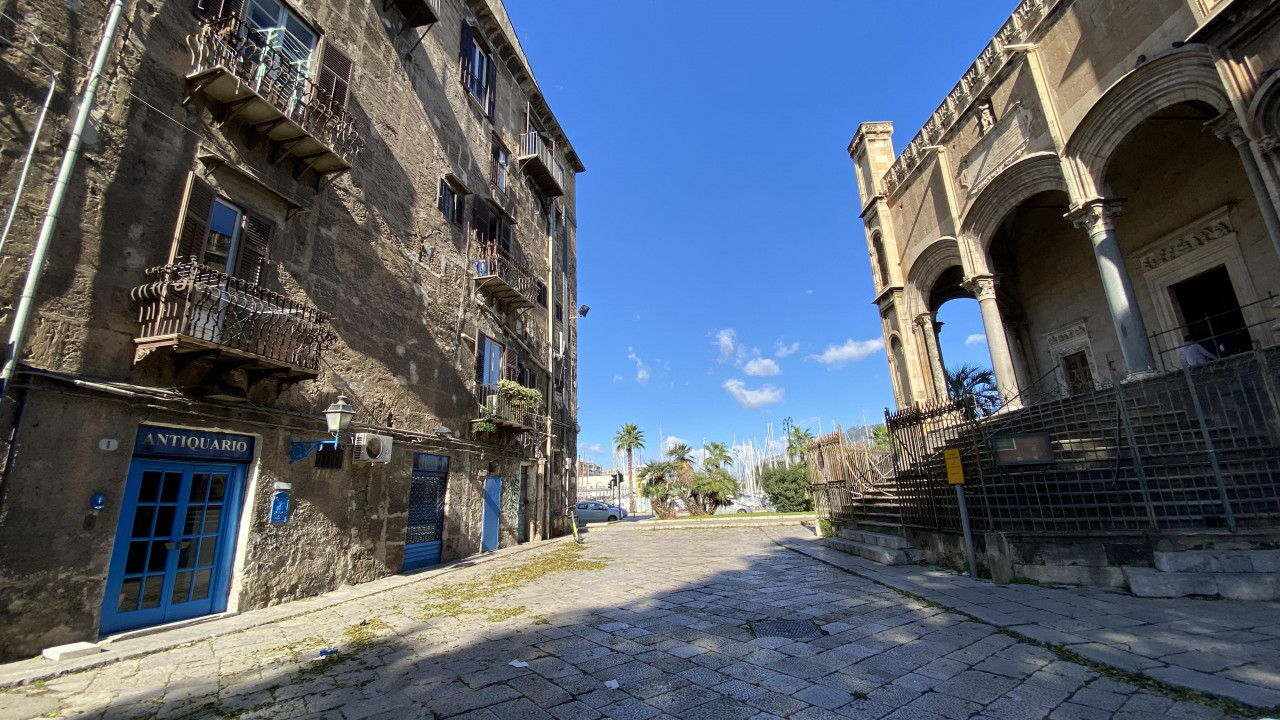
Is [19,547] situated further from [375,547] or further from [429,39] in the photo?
[429,39]

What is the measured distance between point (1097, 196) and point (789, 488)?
87.9ft

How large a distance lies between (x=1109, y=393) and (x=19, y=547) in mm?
14009

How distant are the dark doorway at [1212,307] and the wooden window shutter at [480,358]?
17.5 m

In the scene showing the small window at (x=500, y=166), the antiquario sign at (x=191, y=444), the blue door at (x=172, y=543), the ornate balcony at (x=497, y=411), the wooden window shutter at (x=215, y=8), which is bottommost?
the blue door at (x=172, y=543)

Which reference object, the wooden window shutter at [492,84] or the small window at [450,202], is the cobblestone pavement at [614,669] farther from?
the wooden window shutter at [492,84]

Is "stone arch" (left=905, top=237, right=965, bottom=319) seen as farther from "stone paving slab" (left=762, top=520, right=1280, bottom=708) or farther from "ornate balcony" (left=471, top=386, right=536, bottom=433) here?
"ornate balcony" (left=471, top=386, right=536, bottom=433)

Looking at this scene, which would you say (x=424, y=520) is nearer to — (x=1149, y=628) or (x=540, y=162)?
(x=1149, y=628)

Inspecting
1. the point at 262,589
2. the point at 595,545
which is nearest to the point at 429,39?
the point at 262,589

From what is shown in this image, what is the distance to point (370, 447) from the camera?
938cm

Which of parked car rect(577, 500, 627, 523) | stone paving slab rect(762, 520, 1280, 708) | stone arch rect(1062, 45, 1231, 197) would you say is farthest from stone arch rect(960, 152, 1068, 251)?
parked car rect(577, 500, 627, 523)

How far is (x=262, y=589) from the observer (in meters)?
7.40

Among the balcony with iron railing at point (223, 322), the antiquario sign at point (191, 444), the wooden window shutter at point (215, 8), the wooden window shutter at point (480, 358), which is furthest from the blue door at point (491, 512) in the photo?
the wooden window shutter at point (215, 8)

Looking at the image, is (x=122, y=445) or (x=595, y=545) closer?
(x=122, y=445)

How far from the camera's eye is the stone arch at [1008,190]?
11.9 metres
